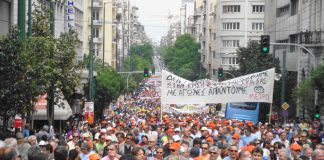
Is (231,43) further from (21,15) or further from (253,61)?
(21,15)

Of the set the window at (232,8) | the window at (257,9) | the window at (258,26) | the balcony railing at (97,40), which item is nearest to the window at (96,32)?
the balcony railing at (97,40)

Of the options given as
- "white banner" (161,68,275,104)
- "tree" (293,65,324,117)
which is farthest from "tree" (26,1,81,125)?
"tree" (293,65,324,117)

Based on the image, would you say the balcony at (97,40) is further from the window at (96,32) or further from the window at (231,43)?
the window at (231,43)

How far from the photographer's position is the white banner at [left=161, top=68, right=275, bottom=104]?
1177 inches

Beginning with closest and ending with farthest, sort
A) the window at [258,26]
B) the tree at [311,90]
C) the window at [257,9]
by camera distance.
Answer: the tree at [311,90], the window at [257,9], the window at [258,26]

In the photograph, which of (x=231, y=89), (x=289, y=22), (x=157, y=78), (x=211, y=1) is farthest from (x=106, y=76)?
(x=157, y=78)

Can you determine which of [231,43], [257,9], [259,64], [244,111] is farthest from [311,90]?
[231,43]

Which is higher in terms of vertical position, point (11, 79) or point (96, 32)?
point (96, 32)

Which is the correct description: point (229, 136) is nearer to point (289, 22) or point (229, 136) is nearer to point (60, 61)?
point (60, 61)

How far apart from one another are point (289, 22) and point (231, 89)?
38.0 m

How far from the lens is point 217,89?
3039 centimetres

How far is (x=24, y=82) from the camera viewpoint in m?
21.0

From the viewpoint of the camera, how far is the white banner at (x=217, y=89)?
2989 cm

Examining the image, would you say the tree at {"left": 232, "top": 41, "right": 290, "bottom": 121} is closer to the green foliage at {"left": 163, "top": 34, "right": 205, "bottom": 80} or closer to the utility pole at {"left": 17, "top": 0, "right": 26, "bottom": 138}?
the utility pole at {"left": 17, "top": 0, "right": 26, "bottom": 138}
